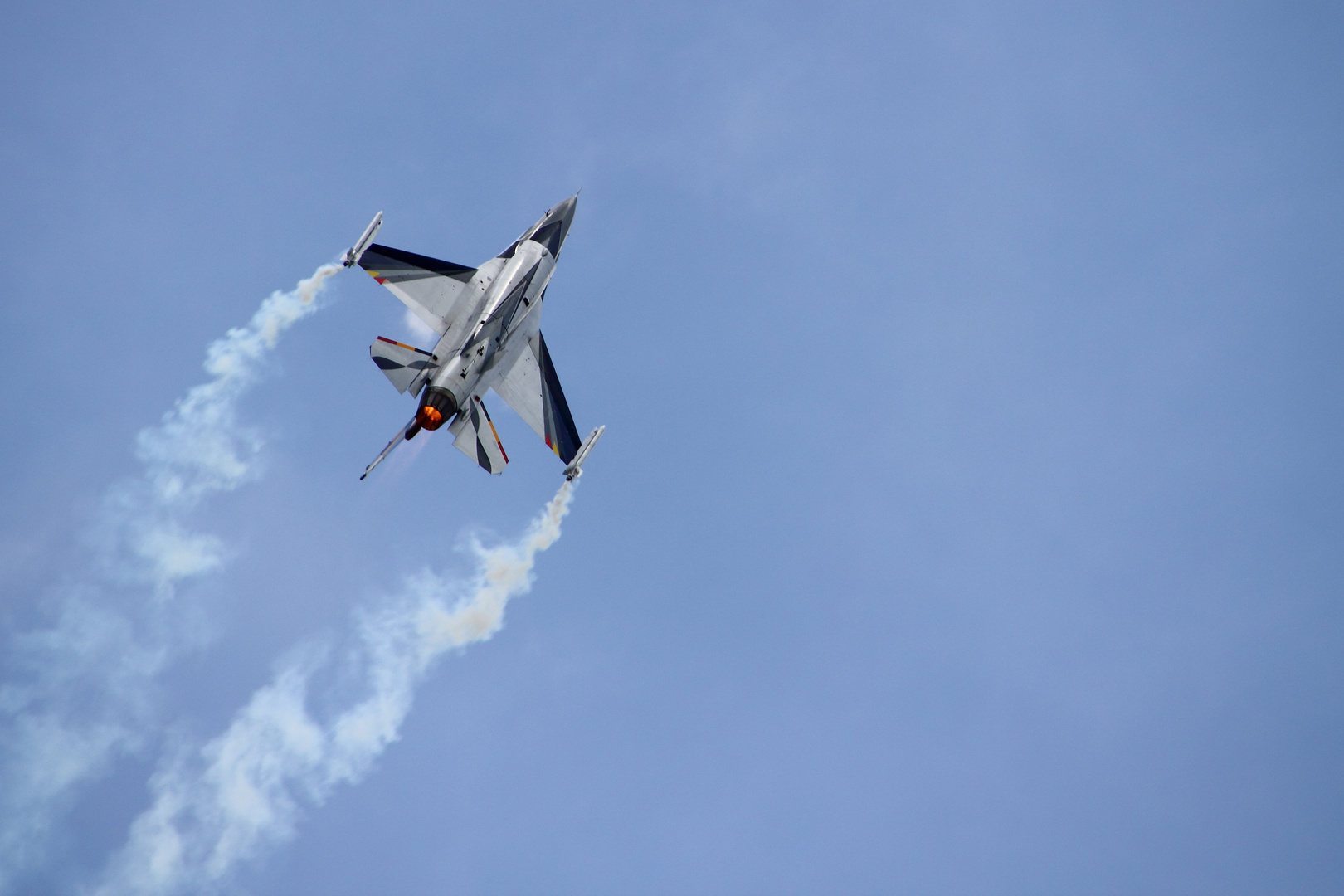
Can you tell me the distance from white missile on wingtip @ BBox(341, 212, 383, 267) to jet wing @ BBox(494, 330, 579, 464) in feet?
31.9

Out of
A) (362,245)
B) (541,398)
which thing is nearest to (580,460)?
(541,398)

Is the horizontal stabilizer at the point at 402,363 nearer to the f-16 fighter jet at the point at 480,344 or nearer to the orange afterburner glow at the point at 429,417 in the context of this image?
the f-16 fighter jet at the point at 480,344

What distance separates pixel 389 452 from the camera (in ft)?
129

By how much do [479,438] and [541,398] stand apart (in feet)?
16.5

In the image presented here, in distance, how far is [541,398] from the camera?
1863 inches

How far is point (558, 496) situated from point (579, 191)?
16.9 m

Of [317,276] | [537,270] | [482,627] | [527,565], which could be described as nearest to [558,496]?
[527,565]

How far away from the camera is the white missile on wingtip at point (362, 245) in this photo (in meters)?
40.6

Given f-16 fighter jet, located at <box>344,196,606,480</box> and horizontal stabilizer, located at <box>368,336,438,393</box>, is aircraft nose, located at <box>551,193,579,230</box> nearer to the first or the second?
f-16 fighter jet, located at <box>344,196,606,480</box>

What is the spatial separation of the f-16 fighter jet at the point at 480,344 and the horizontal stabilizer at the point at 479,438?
0.14 ft

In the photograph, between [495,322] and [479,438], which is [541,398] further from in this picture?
[495,322]

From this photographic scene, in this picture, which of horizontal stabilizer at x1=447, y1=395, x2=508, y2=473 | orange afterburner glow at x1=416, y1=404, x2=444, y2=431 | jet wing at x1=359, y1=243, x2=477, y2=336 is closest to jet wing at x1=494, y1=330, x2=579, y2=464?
horizontal stabilizer at x1=447, y1=395, x2=508, y2=473

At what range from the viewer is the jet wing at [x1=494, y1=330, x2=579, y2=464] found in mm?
46719

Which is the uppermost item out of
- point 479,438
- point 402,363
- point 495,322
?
point 495,322
